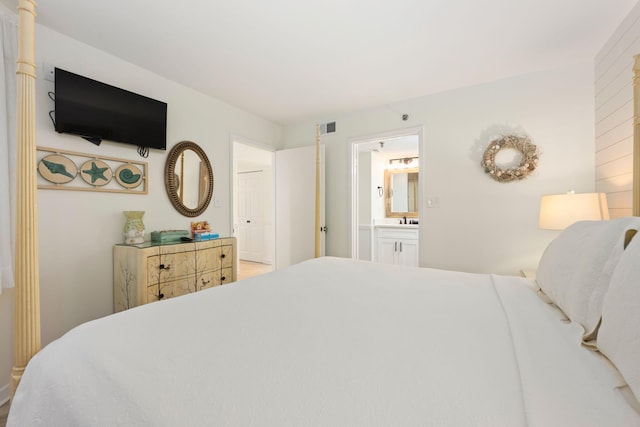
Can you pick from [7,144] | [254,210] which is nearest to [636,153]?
[7,144]

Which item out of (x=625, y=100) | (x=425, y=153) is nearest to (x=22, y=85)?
(x=425, y=153)

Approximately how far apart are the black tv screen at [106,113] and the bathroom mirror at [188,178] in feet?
0.79

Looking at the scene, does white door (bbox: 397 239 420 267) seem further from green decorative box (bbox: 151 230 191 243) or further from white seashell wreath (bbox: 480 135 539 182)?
green decorative box (bbox: 151 230 191 243)

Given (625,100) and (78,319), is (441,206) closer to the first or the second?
(625,100)

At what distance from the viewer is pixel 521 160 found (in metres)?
2.70

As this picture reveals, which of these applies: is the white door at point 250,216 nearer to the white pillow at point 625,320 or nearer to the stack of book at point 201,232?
the stack of book at point 201,232

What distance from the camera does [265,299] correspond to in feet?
3.99

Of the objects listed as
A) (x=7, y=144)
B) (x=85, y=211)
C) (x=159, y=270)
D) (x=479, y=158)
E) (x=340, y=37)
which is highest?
(x=340, y=37)

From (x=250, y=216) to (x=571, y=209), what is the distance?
5.54 metres

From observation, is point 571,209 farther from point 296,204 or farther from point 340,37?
point 296,204

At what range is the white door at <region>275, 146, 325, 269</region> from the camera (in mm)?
3887

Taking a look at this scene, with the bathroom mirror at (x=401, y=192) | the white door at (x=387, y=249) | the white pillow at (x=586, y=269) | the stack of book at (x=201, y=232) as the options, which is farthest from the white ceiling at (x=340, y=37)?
the white door at (x=387, y=249)

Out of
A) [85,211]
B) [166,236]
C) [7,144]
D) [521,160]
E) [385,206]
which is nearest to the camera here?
[7,144]

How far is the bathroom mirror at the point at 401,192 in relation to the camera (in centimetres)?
516
